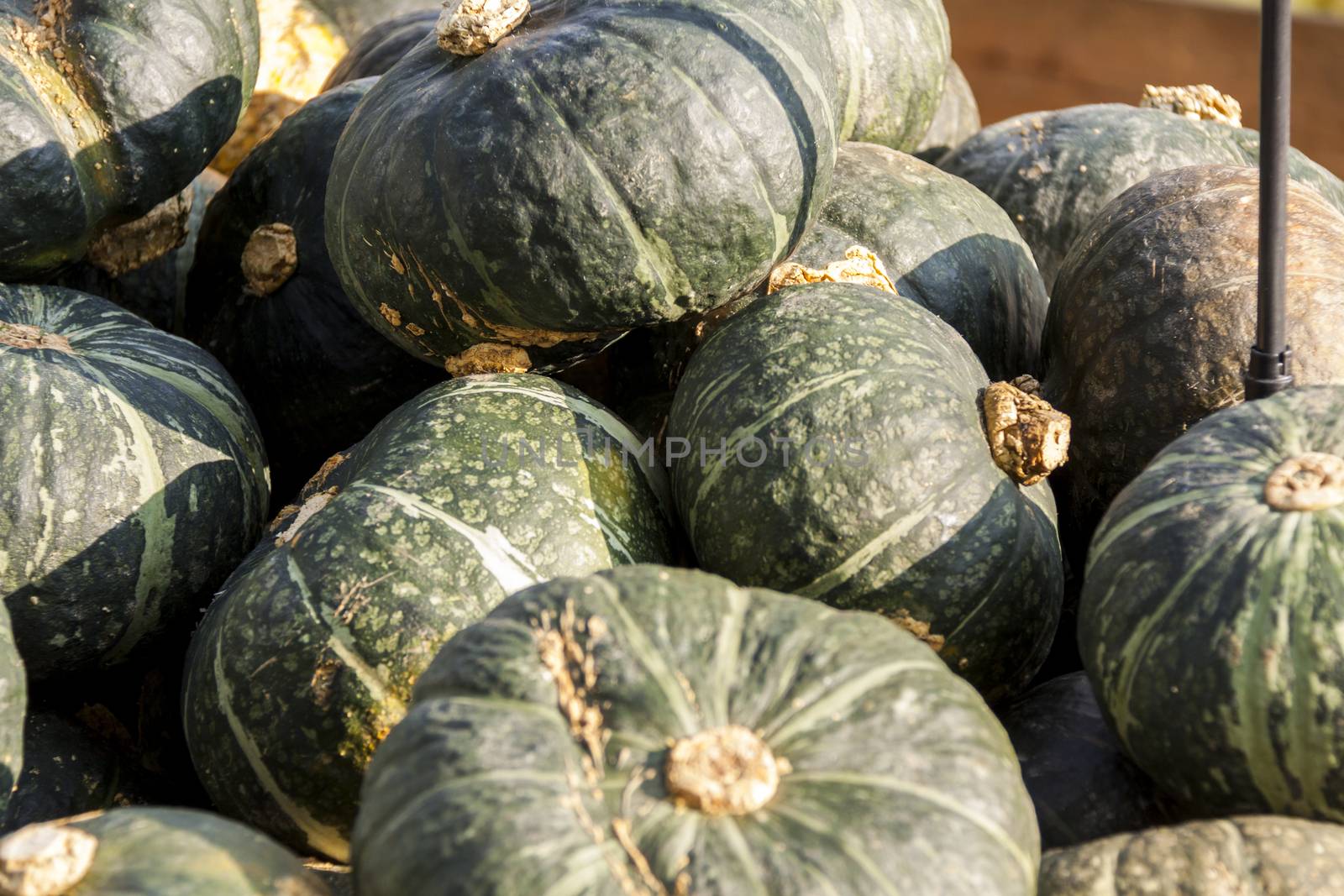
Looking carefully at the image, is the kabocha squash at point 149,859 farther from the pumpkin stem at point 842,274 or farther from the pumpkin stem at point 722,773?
the pumpkin stem at point 842,274

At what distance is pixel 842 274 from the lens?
238cm

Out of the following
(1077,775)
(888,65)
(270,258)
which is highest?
(888,65)

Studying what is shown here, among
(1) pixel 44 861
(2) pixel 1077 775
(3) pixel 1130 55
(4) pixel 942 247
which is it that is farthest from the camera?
(3) pixel 1130 55

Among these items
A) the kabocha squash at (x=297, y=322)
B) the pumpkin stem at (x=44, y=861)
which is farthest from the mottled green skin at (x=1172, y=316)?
the pumpkin stem at (x=44, y=861)

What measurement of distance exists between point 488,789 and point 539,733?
0.09m

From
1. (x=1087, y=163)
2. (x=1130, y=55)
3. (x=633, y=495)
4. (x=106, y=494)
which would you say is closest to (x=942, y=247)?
(x=1087, y=163)

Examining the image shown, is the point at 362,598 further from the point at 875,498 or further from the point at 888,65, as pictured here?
the point at 888,65

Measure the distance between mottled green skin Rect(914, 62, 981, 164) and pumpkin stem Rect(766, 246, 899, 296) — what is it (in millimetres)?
1201

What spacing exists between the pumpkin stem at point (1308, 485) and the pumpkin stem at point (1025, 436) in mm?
397

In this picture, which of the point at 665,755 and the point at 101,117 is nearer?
the point at 665,755

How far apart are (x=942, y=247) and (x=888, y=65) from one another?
2.00ft

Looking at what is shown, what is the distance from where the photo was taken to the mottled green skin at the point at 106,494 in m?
2.09

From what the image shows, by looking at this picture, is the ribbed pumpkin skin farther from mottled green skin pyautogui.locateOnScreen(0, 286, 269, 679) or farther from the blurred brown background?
the blurred brown background

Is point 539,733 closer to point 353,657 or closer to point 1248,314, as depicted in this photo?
point 353,657
